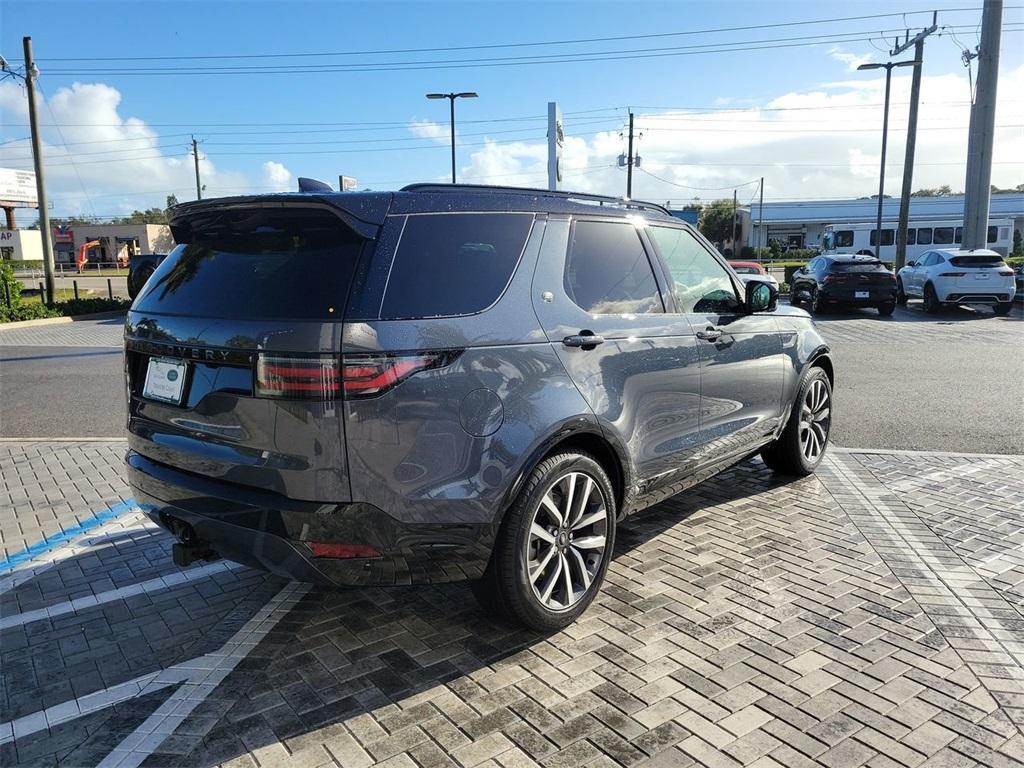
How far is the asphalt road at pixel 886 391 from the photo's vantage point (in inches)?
291

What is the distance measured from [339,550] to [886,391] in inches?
331

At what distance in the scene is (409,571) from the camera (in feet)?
9.84

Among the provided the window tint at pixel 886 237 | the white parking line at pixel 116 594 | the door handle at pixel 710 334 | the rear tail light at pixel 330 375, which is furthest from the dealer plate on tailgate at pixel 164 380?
the window tint at pixel 886 237

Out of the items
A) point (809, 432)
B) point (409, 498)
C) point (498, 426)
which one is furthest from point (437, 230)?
point (809, 432)

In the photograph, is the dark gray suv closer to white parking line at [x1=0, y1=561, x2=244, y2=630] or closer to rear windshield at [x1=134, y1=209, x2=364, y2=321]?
rear windshield at [x1=134, y1=209, x2=364, y2=321]

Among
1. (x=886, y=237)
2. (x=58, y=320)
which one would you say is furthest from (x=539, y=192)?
(x=886, y=237)

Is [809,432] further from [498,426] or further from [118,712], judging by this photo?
[118,712]

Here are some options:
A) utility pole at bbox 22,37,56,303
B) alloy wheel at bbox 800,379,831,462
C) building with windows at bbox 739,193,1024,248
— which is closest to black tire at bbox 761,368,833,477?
alloy wheel at bbox 800,379,831,462

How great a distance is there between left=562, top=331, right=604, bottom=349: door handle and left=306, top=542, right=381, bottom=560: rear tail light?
124cm

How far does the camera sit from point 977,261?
19281mm

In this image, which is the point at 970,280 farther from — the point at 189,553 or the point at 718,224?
the point at 718,224

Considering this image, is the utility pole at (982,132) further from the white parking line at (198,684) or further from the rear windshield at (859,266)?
the white parking line at (198,684)

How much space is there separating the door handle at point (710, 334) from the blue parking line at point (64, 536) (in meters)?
3.93

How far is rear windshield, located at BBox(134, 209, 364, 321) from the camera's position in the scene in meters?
2.86
